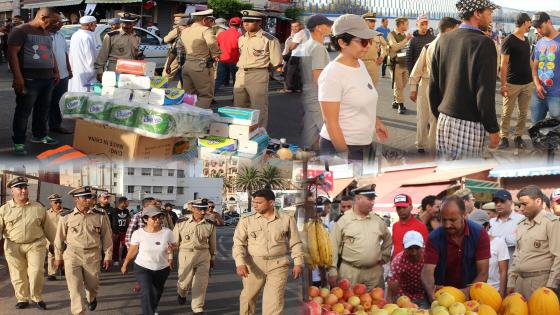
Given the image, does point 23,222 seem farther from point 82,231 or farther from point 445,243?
point 445,243

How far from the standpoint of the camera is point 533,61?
501 centimetres

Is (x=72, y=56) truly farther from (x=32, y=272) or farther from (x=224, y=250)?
(x=224, y=250)

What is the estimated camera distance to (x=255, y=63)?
234 inches

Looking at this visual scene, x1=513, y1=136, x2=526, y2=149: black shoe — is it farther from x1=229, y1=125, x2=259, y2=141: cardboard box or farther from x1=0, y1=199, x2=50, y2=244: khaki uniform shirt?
x1=0, y1=199, x2=50, y2=244: khaki uniform shirt

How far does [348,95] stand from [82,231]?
7.71 feet

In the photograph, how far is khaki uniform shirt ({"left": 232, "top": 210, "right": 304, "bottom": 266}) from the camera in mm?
3143

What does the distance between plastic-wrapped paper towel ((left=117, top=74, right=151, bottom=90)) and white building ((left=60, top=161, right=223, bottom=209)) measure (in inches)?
47.5

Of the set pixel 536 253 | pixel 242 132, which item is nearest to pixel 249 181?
pixel 536 253

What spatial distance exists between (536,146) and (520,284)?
62cm

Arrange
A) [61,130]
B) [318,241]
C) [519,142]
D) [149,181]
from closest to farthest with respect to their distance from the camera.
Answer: [318,241] < [519,142] < [149,181] < [61,130]

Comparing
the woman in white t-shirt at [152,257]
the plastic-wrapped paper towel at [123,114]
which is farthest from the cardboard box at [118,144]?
the woman in white t-shirt at [152,257]

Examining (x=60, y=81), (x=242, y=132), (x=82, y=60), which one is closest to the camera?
(x=242, y=132)

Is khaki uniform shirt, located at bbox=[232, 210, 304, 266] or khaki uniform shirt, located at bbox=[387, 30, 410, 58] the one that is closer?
khaki uniform shirt, located at bbox=[232, 210, 304, 266]

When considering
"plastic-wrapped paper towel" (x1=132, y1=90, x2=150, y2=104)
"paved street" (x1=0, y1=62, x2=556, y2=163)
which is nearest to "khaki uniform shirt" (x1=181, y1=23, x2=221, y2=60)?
"paved street" (x1=0, y1=62, x2=556, y2=163)
